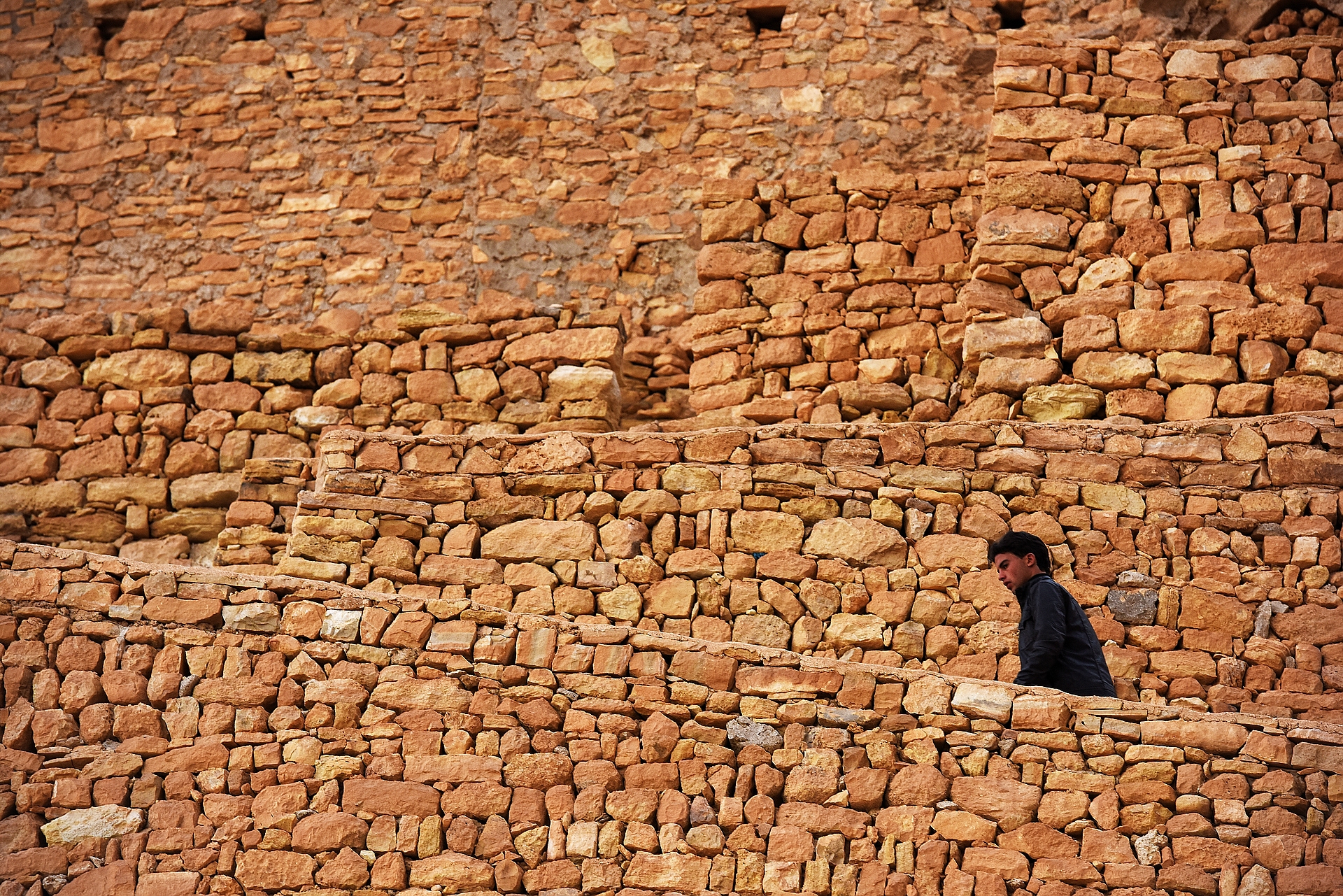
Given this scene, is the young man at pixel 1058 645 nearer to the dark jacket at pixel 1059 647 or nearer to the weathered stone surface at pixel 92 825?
the dark jacket at pixel 1059 647

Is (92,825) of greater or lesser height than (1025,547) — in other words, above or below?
below

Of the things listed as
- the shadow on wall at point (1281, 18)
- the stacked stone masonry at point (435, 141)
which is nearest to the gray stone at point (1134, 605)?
the stacked stone masonry at point (435, 141)

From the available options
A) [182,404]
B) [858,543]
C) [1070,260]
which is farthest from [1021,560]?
[182,404]

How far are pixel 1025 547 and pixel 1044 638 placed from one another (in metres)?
0.42

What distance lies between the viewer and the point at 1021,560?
6.40m

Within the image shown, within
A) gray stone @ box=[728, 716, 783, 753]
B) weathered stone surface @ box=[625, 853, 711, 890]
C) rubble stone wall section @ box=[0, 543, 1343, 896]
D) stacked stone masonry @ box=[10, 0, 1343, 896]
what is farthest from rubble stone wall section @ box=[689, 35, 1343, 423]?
weathered stone surface @ box=[625, 853, 711, 890]

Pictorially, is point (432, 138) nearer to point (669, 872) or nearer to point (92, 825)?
point (92, 825)

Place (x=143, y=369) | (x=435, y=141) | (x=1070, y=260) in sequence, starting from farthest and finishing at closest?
(x=435, y=141) < (x=143, y=369) < (x=1070, y=260)

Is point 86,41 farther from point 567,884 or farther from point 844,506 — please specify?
point 567,884

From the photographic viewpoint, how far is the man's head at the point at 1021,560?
21.0 ft

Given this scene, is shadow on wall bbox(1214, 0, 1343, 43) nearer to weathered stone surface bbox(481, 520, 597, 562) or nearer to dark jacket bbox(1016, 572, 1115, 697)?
dark jacket bbox(1016, 572, 1115, 697)

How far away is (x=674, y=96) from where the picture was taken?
10.6m

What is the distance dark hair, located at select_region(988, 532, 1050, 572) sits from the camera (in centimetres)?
641

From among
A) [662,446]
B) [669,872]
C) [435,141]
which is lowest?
[669,872]
